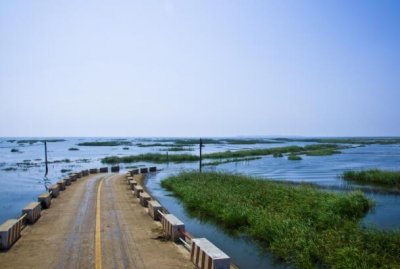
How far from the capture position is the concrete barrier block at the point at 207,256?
9109mm

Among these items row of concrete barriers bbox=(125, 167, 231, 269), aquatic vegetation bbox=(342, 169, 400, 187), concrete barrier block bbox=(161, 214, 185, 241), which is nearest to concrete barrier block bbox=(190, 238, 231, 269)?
row of concrete barriers bbox=(125, 167, 231, 269)

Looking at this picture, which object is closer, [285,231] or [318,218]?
[285,231]

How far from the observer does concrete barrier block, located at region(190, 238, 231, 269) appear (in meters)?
9.11

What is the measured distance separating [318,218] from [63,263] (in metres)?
11.8

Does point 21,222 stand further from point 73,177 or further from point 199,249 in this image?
point 73,177

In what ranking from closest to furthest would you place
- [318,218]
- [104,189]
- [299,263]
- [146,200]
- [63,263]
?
[63,263] → [299,263] → [318,218] → [146,200] → [104,189]

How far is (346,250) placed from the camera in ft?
41.1

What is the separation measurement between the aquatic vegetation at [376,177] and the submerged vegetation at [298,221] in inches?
582

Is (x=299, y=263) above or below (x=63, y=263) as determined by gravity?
below

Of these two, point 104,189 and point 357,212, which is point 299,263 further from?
point 104,189

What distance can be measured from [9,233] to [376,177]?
35350mm

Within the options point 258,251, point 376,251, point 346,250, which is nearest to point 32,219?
point 258,251

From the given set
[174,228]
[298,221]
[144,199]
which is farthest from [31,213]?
[298,221]

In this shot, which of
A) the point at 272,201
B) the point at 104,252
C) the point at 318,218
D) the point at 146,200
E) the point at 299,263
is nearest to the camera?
Answer: the point at 104,252
